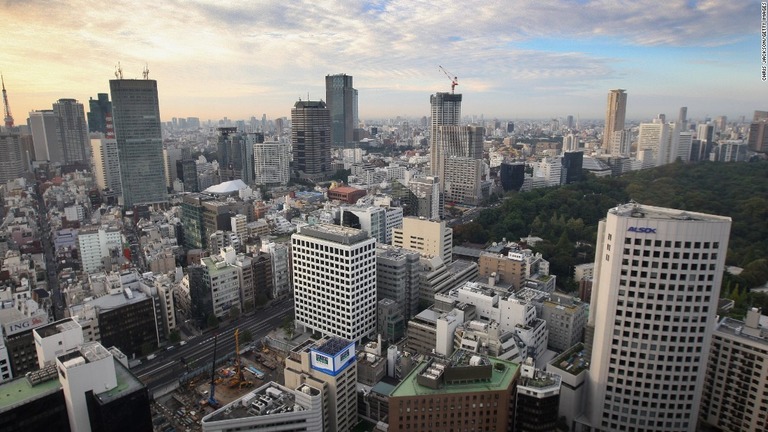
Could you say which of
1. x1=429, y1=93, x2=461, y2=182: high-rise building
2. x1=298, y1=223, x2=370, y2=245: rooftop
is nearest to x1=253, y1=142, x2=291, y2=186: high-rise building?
x1=429, y1=93, x2=461, y2=182: high-rise building

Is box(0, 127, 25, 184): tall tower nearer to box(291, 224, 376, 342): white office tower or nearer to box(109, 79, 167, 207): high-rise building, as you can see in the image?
box(109, 79, 167, 207): high-rise building

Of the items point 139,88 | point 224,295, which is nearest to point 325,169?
point 139,88

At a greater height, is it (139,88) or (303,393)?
(139,88)

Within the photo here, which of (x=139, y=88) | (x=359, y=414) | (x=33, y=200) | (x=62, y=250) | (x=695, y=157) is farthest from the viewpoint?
(x=695, y=157)

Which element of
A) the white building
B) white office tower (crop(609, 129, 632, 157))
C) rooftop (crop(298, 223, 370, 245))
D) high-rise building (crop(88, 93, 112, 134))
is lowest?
the white building

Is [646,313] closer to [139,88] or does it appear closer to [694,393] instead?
[694,393]

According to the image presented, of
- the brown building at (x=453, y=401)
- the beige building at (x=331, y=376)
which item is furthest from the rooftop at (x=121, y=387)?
the brown building at (x=453, y=401)
